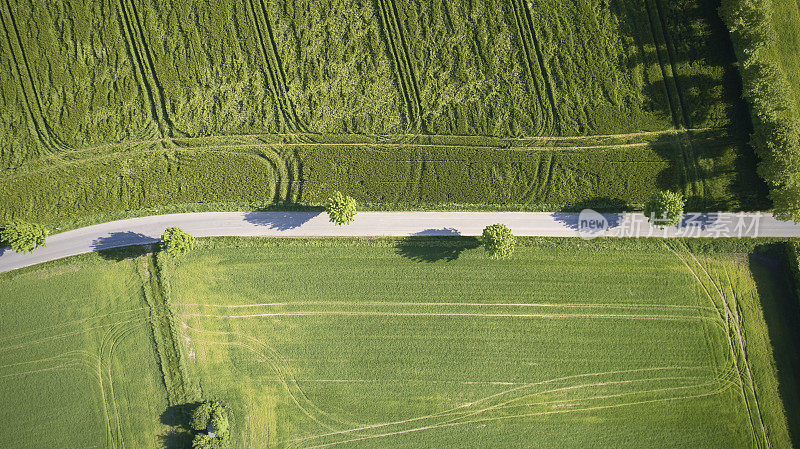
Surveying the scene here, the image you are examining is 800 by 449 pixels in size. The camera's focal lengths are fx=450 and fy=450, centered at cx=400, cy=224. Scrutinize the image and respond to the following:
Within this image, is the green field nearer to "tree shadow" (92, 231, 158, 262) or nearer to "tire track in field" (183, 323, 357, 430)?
"tire track in field" (183, 323, 357, 430)

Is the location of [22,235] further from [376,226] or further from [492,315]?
[492,315]

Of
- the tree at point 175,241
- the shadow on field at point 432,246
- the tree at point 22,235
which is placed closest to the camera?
the tree at point 175,241

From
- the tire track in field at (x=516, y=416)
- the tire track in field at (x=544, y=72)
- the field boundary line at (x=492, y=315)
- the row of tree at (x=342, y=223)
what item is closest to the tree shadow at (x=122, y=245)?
the row of tree at (x=342, y=223)

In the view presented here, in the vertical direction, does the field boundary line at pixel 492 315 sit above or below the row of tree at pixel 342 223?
below

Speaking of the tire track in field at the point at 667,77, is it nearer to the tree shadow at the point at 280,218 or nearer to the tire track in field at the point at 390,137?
the tire track in field at the point at 390,137

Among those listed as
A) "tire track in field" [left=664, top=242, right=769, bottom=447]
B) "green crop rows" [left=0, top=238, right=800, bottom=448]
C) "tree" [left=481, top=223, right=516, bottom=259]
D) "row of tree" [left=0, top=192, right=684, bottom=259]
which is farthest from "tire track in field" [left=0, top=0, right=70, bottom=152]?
"tire track in field" [left=664, top=242, right=769, bottom=447]

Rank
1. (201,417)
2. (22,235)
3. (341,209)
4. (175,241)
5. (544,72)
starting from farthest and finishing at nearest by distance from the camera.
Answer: (544,72), (22,235), (201,417), (341,209), (175,241)

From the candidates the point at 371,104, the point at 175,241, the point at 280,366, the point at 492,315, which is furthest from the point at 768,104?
the point at 175,241
